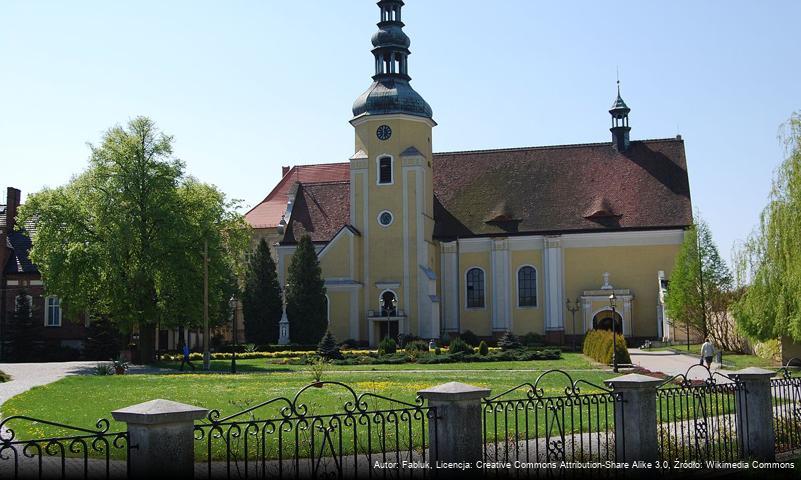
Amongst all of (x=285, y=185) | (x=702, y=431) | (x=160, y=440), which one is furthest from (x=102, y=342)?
(x=160, y=440)

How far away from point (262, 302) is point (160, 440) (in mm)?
46790

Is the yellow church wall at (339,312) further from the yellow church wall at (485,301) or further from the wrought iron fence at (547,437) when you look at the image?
the wrought iron fence at (547,437)

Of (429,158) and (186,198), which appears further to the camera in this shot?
(429,158)

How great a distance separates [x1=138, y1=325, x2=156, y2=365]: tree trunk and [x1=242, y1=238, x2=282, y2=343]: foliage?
1251 cm

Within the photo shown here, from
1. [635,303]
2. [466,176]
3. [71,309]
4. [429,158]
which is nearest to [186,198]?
[71,309]

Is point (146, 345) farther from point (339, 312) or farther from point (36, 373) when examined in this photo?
point (339, 312)

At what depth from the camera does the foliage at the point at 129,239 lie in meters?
40.0

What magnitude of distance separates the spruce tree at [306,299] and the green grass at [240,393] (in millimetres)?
18961

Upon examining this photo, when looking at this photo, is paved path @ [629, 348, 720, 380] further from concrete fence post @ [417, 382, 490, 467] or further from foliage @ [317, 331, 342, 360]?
concrete fence post @ [417, 382, 490, 467]

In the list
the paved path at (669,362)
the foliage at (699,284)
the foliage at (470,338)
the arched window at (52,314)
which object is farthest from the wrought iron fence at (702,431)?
the arched window at (52,314)

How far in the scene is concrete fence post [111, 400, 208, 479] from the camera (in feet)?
26.3

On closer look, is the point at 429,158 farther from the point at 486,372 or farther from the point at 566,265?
the point at 486,372

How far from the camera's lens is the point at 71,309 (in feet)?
134

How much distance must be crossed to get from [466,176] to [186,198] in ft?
81.2
